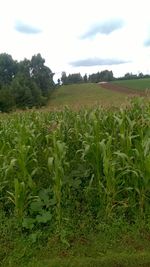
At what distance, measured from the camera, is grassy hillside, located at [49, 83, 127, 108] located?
6.50 meters

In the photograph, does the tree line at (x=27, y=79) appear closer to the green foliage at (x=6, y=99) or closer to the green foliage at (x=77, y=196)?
the green foliage at (x=6, y=99)

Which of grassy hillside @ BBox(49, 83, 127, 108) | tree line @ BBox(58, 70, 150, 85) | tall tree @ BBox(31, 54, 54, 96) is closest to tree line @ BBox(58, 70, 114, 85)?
tree line @ BBox(58, 70, 150, 85)

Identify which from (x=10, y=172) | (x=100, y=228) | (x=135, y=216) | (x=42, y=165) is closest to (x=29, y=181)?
(x=10, y=172)

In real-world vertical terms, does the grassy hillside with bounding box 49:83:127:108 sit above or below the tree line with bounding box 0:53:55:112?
below

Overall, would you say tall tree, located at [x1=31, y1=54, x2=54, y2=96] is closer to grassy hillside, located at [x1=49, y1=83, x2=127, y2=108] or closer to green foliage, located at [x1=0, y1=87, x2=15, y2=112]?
grassy hillside, located at [x1=49, y1=83, x2=127, y2=108]

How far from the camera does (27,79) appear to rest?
47.2 meters

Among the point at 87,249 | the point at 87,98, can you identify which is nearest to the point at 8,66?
the point at 87,98

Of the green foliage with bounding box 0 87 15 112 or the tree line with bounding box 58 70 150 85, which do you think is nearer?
the green foliage with bounding box 0 87 15 112

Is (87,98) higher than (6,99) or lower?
higher

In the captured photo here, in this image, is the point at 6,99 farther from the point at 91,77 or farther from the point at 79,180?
the point at 91,77

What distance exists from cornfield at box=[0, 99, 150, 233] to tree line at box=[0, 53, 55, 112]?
1319 inches

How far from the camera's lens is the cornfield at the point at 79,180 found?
3596mm

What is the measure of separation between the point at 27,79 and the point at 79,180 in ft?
146

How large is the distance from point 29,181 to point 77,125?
1540mm
